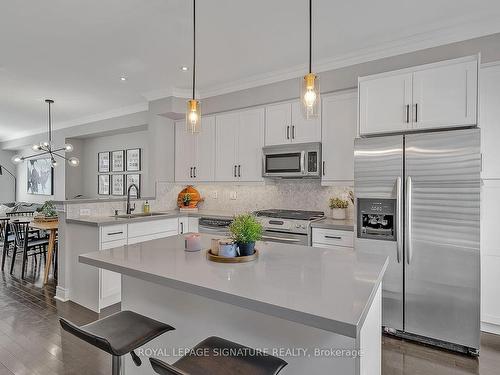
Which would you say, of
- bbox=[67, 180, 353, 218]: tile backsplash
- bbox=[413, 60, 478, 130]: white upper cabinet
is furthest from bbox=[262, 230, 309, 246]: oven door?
bbox=[413, 60, 478, 130]: white upper cabinet

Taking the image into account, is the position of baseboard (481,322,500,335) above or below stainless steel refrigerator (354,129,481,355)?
below

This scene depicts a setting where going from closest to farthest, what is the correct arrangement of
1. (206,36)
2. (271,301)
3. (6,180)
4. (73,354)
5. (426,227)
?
1. (271,301)
2. (73,354)
3. (426,227)
4. (206,36)
5. (6,180)

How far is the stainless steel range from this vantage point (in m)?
3.36

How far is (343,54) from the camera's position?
3391 mm

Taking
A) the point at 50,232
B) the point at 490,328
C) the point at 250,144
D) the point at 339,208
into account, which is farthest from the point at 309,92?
the point at 50,232

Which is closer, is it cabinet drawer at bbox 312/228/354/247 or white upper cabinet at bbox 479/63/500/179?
white upper cabinet at bbox 479/63/500/179

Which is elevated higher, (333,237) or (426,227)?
(426,227)

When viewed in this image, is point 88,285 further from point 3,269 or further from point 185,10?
point 185,10

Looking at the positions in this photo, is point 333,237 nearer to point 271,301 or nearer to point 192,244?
point 192,244

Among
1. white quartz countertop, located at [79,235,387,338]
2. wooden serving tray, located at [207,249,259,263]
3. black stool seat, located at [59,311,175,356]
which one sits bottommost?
black stool seat, located at [59,311,175,356]

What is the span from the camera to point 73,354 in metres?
2.52

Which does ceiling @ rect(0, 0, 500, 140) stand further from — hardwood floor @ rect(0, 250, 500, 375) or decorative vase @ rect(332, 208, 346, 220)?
hardwood floor @ rect(0, 250, 500, 375)

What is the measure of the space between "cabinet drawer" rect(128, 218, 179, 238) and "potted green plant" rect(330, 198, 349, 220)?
2.10 meters

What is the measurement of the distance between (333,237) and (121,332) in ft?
7.50
